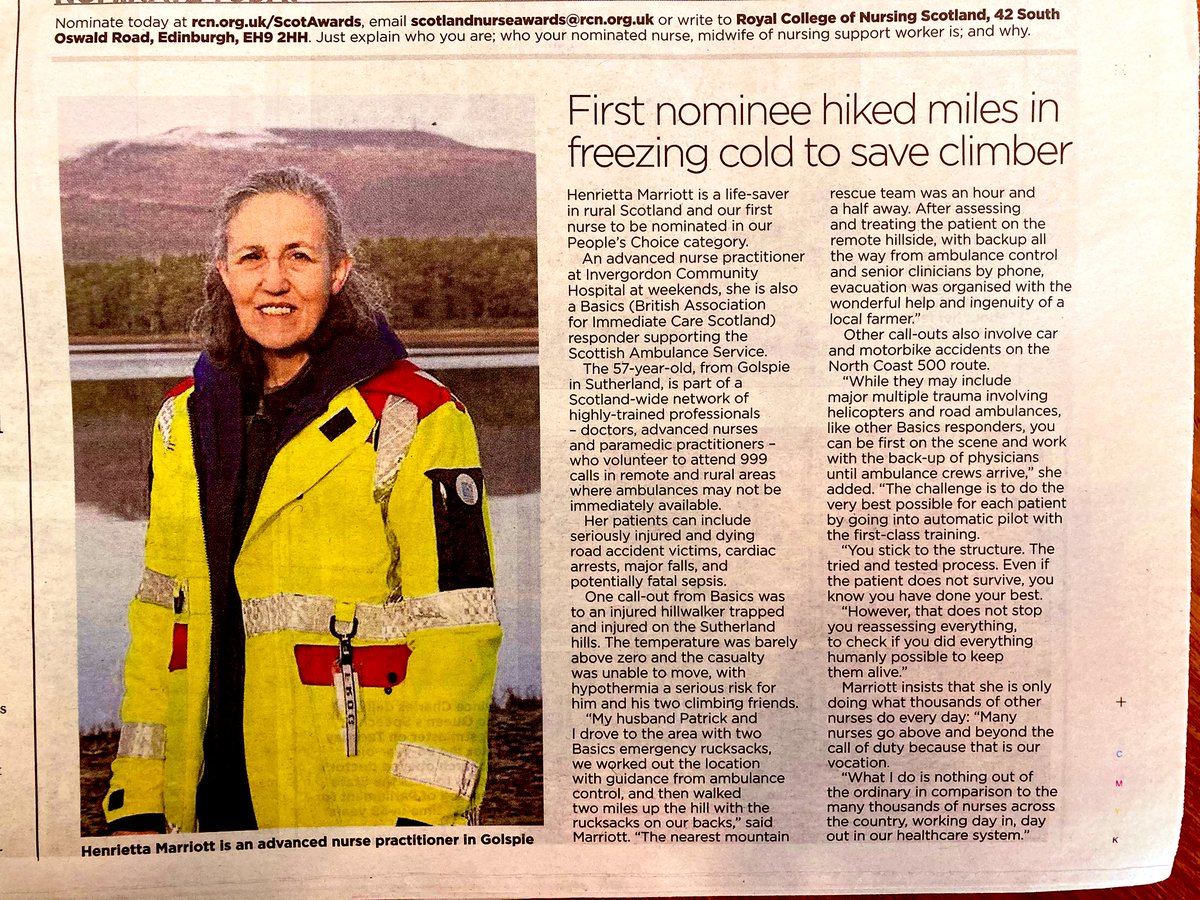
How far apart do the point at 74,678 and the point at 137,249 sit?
35 cm

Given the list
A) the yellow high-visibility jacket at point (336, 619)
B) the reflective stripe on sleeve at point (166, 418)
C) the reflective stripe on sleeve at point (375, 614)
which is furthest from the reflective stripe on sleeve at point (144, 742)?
the reflective stripe on sleeve at point (166, 418)

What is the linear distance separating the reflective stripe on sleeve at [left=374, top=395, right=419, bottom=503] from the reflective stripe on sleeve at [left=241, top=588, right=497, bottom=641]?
9cm

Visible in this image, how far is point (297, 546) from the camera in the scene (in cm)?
76

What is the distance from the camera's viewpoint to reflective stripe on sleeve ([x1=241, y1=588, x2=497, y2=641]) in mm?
750

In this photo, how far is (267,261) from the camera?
755 millimetres

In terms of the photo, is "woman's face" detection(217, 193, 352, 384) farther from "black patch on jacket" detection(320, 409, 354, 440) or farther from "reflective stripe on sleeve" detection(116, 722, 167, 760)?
"reflective stripe on sleeve" detection(116, 722, 167, 760)

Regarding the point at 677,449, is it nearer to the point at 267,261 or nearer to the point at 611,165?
the point at 611,165

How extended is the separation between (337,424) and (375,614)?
153 millimetres

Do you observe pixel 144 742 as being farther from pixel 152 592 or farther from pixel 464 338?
pixel 464 338

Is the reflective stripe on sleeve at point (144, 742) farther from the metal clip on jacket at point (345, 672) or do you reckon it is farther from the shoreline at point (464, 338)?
the shoreline at point (464, 338)

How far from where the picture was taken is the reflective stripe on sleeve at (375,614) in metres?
0.75

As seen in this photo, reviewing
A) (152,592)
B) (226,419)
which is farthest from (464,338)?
(152,592)

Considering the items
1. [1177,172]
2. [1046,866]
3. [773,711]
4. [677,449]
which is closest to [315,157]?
[677,449]

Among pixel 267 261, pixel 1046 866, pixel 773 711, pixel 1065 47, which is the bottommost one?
pixel 1046 866
